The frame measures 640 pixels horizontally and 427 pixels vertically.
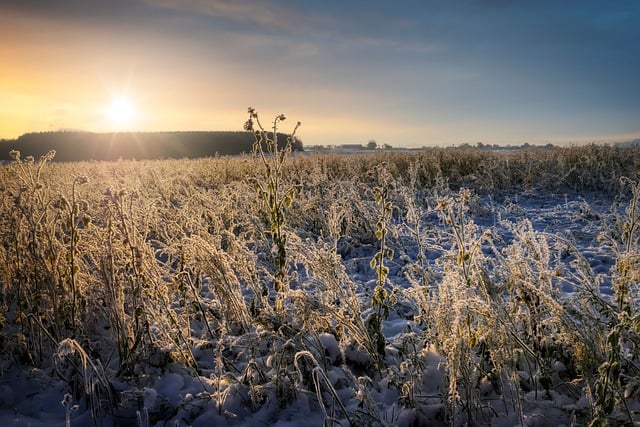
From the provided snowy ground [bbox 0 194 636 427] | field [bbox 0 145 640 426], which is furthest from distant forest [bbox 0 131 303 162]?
snowy ground [bbox 0 194 636 427]

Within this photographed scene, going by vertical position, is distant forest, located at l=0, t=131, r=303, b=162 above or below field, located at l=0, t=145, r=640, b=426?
above

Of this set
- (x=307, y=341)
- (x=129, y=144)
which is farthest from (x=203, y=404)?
(x=129, y=144)

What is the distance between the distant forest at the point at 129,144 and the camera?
132 ft

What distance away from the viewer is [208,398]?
7.80 ft

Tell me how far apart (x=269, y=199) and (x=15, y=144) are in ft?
164

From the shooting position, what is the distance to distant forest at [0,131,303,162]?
40344 millimetres

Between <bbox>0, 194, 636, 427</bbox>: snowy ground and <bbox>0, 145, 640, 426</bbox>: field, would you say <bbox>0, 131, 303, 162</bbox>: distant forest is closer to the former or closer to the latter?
<bbox>0, 145, 640, 426</bbox>: field

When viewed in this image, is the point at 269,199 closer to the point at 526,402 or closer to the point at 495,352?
the point at 495,352

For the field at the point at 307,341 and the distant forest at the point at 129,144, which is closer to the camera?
the field at the point at 307,341

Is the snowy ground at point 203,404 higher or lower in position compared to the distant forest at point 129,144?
lower

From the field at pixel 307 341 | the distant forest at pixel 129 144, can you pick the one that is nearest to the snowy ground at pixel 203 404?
the field at pixel 307 341

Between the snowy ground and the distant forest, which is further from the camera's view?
the distant forest

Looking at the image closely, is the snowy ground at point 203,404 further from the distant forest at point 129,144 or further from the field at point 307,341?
the distant forest at point 129,144

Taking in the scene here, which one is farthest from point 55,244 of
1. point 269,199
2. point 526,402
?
point 526,402
